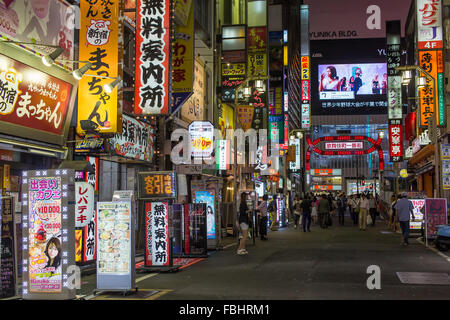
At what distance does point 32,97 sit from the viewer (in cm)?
1270

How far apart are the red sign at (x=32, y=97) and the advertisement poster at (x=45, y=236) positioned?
12.0 feet

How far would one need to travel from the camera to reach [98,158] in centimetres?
1544

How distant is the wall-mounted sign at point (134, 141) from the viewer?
16203mm

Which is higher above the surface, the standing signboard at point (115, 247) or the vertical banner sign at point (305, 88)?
the vertical banner sign at point (305, 88)

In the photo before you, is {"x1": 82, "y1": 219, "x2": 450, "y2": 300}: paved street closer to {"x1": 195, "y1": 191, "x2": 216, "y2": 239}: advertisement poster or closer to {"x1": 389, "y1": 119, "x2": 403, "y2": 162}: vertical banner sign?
{"x1": 195, "y1": 191, "x2": 216, "y2": 239}: advertisement poster

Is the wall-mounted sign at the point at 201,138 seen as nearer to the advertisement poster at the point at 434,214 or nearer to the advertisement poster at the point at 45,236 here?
the advertisement poster at the point at 434,214

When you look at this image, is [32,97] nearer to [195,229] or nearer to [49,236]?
[49,236]

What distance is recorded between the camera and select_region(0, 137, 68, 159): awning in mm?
Result: 11828

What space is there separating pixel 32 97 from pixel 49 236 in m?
5.16

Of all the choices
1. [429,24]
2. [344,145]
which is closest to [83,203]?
[429,24]

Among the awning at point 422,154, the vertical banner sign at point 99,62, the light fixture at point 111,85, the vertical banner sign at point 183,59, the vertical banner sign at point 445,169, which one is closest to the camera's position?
the light fixture at point 111,85

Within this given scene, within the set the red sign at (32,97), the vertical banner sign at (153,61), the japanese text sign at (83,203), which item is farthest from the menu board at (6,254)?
the vertical banner sign at (153,61)

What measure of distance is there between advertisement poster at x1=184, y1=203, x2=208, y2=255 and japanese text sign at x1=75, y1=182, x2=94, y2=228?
5.92 metres

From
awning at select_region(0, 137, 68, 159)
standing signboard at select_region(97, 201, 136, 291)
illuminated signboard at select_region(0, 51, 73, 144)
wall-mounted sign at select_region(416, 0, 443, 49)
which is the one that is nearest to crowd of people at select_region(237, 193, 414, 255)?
awning at select_region(0, 137, 68, 159)
